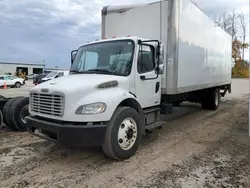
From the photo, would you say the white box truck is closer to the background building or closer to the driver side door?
the driver side door

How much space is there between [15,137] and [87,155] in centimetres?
251

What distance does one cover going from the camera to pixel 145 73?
5.41m

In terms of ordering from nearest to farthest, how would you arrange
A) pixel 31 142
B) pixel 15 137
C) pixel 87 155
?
pixel 87 155
pixel 31 142
pixel 15 137

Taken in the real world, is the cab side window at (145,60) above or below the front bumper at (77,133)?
above

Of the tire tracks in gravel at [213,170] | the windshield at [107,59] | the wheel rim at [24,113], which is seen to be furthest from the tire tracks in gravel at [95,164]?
the windshield at [107,59]

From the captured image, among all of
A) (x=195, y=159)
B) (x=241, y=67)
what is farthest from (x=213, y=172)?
(x=241, y=67)

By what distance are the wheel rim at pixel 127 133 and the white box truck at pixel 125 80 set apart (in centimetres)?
2

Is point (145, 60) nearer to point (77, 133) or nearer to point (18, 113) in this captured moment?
point (77, 133)

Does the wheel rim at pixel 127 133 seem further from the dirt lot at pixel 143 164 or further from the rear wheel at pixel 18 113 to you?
the rear wheel at pixel 18 113

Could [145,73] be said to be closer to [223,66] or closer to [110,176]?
[110,176]

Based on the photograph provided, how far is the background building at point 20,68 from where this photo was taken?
5947cm

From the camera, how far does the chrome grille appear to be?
4.18 metres

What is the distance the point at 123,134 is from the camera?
457cm

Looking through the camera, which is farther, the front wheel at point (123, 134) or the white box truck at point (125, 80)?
the front wheel at point (123, 134)
